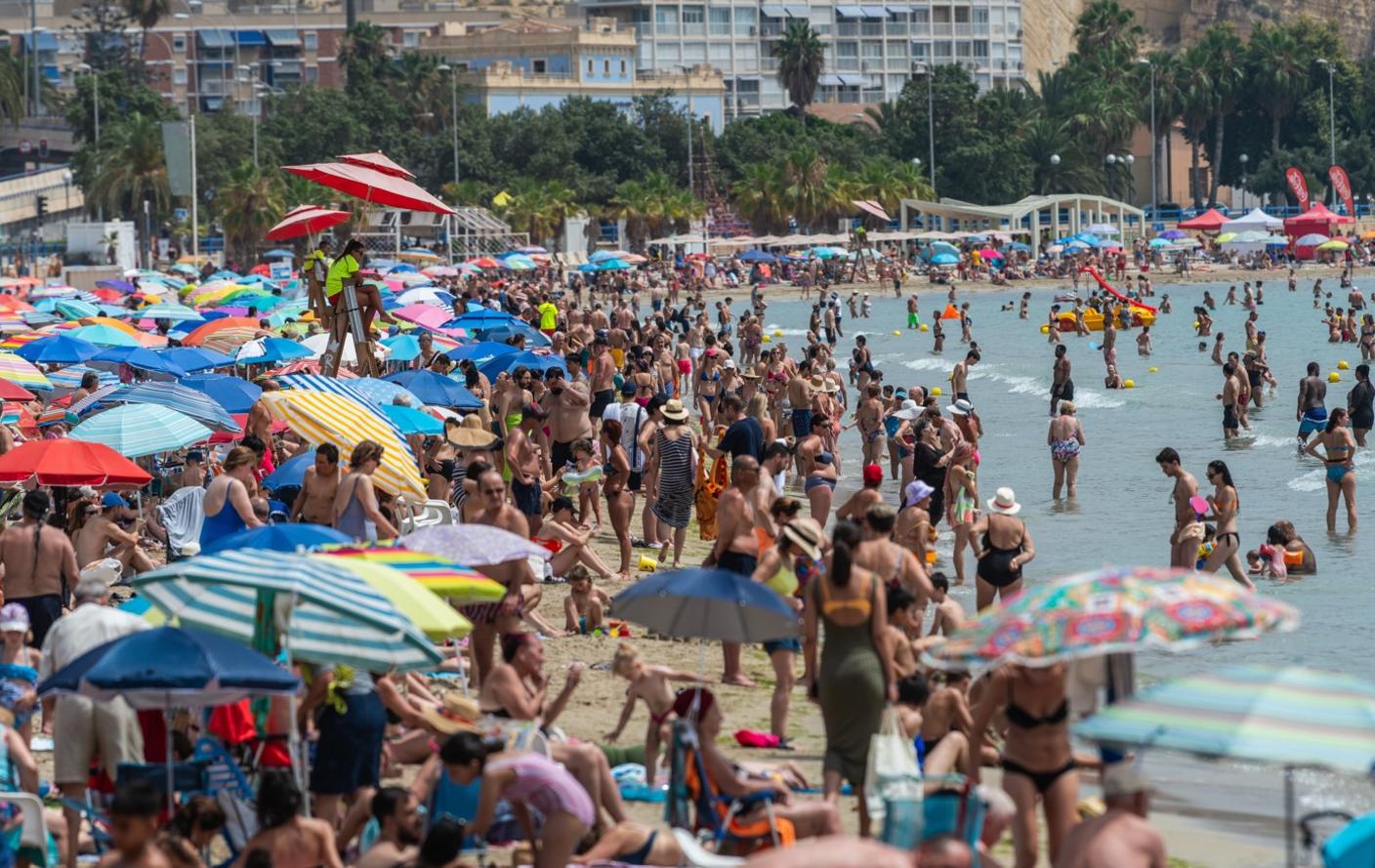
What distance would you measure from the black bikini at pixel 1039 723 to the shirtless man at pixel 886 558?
178cm

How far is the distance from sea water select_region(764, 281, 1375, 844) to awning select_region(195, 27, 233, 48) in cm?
6766

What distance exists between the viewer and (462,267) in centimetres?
6084

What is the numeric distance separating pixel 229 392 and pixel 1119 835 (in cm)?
1138

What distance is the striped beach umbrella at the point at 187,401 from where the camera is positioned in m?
14.9

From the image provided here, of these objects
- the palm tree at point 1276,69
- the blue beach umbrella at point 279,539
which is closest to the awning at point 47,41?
the palm tree at point 1276,69

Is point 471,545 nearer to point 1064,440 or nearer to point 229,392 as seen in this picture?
point 229,392

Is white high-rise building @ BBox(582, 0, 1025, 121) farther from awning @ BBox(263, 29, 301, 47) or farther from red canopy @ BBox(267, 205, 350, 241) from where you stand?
red canopy @ BBox(267, 205, 350, 241)

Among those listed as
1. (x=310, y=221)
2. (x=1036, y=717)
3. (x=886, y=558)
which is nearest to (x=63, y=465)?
(x=886, y=558)

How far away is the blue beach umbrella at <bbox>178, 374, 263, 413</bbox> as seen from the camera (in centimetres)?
1619

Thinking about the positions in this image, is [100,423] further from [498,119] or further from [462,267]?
[498,119]

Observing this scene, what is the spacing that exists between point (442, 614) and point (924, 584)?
2.36 metres

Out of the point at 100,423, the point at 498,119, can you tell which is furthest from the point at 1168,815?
the point at 498,119

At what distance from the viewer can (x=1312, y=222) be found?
75250 mm

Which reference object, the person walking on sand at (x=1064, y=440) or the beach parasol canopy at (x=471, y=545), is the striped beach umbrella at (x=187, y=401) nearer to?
the beach parasol canopy at (x=471, y=545)
